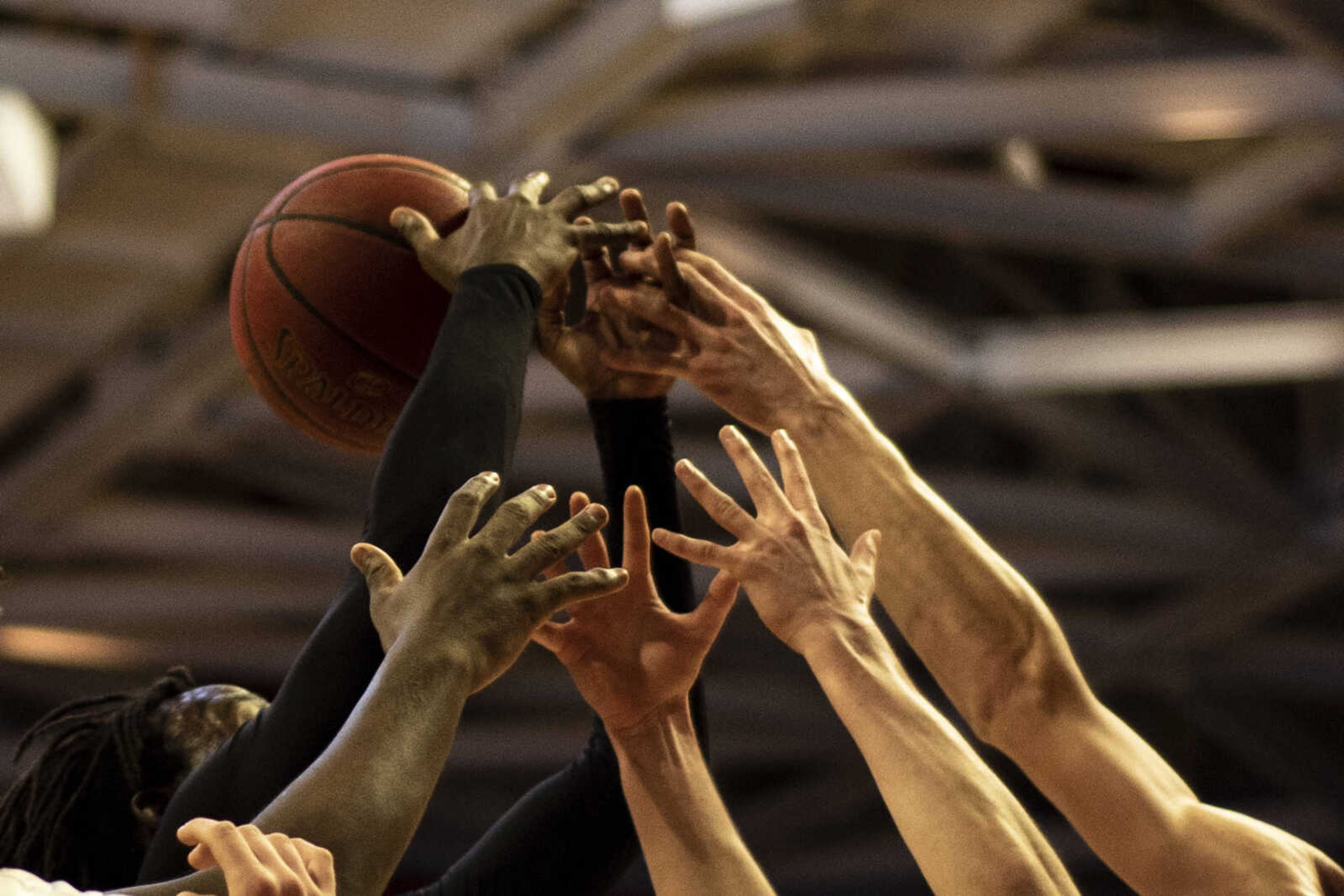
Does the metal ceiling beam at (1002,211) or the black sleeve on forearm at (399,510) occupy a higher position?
the metal ceiling beam at (1002,211)

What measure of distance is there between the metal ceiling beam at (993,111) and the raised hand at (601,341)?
2.77 metres

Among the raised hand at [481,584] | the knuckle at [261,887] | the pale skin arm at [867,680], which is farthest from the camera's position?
the pale skin arm at [867,680]

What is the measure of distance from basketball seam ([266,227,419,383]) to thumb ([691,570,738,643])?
1.60 ft

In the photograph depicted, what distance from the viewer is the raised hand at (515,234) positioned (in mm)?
1983

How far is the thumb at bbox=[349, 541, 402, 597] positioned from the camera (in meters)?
1.57

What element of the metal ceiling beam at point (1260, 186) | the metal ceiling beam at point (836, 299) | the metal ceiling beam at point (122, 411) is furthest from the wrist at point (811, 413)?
the metal ceiling beam at point (122, 411)

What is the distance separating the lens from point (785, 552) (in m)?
Result: 1.80

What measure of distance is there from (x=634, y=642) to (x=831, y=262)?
4.17 metres

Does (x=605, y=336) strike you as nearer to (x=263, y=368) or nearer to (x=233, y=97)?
(x=263, y=368)

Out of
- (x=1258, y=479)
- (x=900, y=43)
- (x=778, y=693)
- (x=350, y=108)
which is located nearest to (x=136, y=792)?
(x=350, y=108)

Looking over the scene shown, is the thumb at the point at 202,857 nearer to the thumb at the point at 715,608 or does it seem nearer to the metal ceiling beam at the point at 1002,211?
the thumb at the point at 715,608

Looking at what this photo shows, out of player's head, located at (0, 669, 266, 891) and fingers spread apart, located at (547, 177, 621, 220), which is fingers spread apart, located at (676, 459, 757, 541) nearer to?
fingers spread apart, located at (547, 177, 621, 220)

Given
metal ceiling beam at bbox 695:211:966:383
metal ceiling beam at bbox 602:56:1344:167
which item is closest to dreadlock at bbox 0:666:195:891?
metal ceiling beam at bbox 602:56:1344:167

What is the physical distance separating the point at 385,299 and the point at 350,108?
3.04 metres
